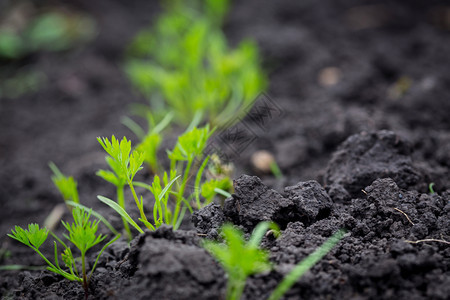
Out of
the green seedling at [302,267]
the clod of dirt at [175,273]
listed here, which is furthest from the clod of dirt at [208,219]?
the green seedling at [302,267]

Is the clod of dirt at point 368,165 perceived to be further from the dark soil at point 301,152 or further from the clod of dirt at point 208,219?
the clod of dirt at point 208,219

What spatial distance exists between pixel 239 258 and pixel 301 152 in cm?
126

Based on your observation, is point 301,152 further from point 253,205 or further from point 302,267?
point 302,267

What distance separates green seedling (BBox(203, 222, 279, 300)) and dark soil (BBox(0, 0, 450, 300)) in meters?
0.03

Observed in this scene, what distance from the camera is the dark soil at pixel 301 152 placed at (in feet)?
4.11

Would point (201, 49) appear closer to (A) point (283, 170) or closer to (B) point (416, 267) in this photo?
(A) point (283, 170)

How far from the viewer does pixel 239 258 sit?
1.05 m

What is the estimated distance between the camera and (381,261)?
4.11ft

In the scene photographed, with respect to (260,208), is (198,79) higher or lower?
higher

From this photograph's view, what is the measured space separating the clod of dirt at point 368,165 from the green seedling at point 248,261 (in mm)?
360

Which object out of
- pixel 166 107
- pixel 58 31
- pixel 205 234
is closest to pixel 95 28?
pixel 58 31

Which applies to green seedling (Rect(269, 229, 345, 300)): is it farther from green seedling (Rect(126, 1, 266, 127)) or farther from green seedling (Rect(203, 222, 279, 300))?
green seedling (Rect(126, 1, 266, 127))

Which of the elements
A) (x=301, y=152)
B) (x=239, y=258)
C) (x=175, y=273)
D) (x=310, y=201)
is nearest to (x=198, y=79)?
(x=301, y=152)

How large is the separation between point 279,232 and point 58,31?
344 centimetres
